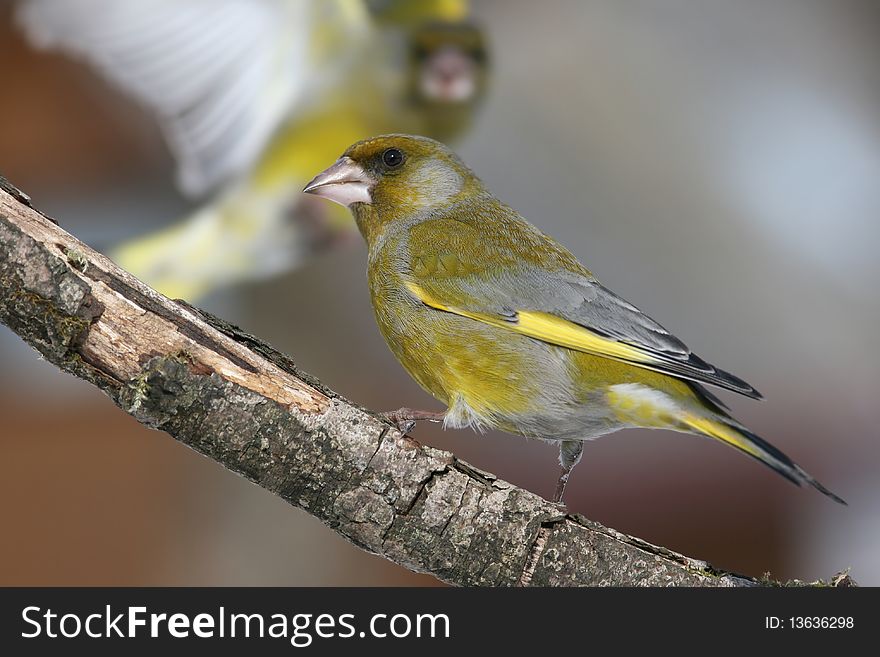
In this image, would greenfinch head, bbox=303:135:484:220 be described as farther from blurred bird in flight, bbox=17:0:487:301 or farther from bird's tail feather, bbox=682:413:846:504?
blurred bird in flight, bbox=17:0:487:301

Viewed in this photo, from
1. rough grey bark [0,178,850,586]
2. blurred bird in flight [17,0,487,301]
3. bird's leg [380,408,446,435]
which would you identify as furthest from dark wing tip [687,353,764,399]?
blurred bird in flight [17,0,487,301]

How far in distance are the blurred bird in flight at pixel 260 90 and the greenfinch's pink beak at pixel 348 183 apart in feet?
2.94

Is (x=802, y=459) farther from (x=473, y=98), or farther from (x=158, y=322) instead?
(x=158, y=322)

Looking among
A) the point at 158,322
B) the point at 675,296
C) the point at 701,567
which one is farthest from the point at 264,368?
the point at 675,296

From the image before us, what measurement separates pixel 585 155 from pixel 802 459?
1068mm

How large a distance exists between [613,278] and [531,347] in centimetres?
148

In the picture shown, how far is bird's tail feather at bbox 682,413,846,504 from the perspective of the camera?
42.5 inches

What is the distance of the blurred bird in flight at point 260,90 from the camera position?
2.21m

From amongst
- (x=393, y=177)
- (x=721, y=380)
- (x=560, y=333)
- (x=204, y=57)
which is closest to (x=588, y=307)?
(x=560, y=333)

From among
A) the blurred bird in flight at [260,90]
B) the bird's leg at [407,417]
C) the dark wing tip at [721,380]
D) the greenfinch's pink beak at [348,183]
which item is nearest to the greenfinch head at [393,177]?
the greenfinch's pink beak at [348,183]

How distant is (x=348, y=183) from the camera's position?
1402 millimetres

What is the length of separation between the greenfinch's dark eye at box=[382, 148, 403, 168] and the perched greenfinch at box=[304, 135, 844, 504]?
5.4 inches
